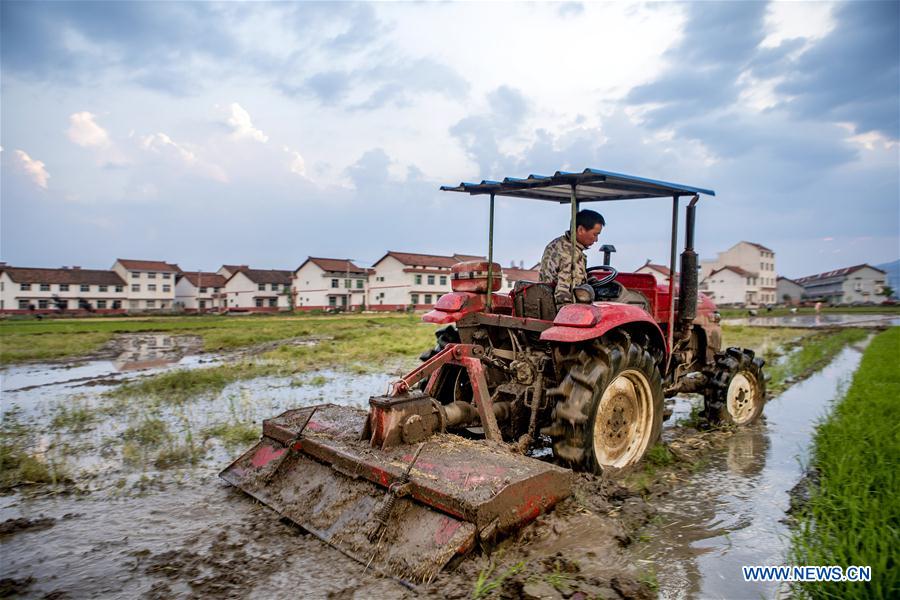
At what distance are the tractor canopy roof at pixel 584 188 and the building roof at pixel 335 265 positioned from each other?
2223 inches

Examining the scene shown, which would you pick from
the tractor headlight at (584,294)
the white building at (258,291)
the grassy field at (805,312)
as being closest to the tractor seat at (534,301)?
the tractor headlight at (584,294)

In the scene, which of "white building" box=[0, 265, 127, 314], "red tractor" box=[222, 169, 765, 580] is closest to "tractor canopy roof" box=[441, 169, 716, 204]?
"red tractor" box=[222, 169, 765, 580]

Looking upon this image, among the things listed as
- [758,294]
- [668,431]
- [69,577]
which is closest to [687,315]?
[668,431]

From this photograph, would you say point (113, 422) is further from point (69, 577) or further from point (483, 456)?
point (483, 456)

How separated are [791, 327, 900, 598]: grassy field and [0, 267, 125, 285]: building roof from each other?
224ft

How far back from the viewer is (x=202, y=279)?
71438mm

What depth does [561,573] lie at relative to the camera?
9.89ft

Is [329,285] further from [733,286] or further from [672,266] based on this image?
[672,266]

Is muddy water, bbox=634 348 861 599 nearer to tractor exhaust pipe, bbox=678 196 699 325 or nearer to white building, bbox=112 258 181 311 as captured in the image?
tractor exhaust pipe, bbox=678 196 699 325

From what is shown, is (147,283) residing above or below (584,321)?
above

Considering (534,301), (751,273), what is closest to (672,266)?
(534,301)

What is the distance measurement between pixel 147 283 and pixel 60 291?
8.80 m

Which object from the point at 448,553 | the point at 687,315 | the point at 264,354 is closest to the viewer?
the point at 448,553

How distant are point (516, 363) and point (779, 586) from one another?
239 centimetres
